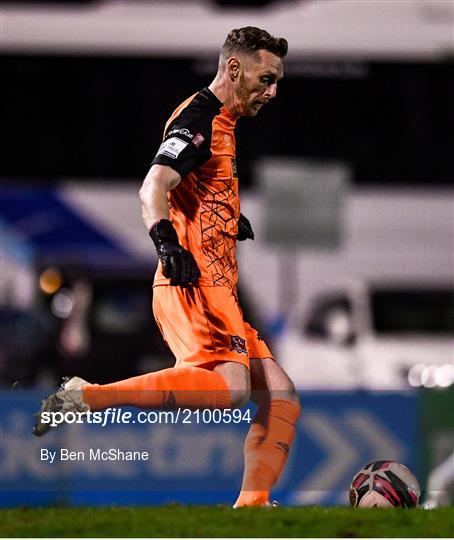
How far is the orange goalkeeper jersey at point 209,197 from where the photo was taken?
7.16 meters

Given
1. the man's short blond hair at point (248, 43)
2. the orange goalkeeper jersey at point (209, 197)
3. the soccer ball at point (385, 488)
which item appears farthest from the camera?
the soccer ball at point (385, 488)

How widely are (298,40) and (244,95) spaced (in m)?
16.0

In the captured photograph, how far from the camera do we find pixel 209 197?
7.23 m

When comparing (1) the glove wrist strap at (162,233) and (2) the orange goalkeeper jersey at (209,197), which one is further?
(2) the orange goalkeeper jersey at (209,197)

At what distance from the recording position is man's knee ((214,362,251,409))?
694cm

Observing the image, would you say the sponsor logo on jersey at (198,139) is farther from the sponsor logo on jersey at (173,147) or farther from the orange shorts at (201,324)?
the orange shorts at (201,324)

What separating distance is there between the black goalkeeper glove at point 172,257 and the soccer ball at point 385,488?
69.4 inches

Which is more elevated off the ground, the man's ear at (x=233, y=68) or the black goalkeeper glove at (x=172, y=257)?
the man's ear at (x=233, y=68)

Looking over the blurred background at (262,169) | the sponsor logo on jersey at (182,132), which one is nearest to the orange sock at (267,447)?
the sponsor logo on jersey at (182,132)

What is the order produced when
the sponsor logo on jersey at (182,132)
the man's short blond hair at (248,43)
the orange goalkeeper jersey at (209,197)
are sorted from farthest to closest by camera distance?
1. the man's short blond hair at (248,43)
2. the orange goalkeeper jersey at (209,197)
3. the sponsor logo on jersey at (182,132)

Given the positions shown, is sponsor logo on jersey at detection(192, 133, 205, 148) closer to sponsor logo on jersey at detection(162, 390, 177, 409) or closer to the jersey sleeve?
the jersey sleeve

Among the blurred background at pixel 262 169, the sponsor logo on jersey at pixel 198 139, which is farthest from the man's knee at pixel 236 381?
the blurred background at pixel 262 169

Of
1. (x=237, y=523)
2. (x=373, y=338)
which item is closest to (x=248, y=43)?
(x=237, y=523)

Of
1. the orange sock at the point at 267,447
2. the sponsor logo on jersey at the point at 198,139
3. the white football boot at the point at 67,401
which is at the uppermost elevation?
the sponsor logo on jersey at the point at 198,139
